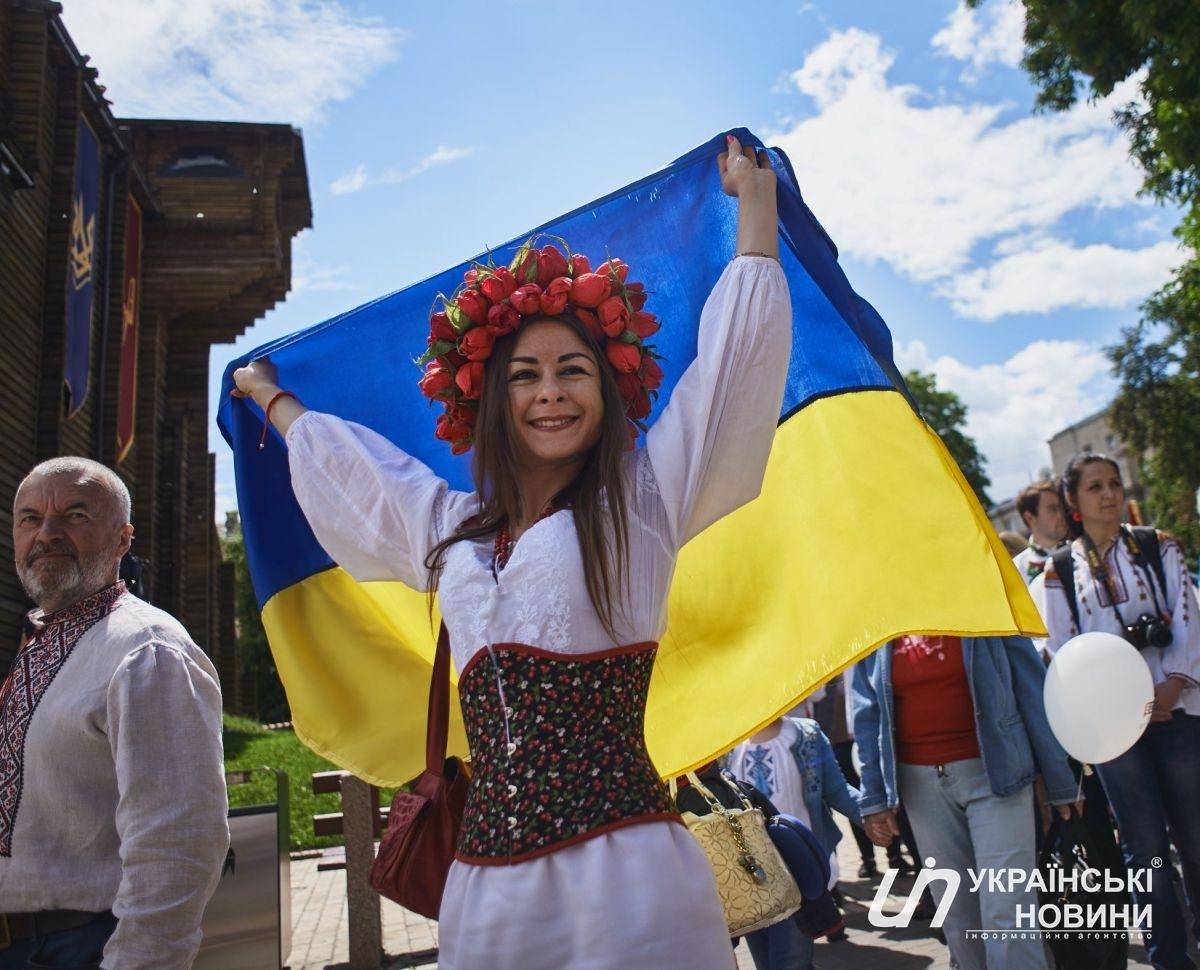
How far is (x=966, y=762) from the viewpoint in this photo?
4.20 metres

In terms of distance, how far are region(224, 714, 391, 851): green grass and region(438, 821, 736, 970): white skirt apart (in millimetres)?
7274

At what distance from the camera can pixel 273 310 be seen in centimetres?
1845

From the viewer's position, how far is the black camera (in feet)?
15.6

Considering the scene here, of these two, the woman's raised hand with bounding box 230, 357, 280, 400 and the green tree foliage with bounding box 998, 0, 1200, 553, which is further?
the green tree foliage with bounding box 998, 0, 1200, 553

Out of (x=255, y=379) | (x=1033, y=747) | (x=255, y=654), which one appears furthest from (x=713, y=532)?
(x=255, y=654)

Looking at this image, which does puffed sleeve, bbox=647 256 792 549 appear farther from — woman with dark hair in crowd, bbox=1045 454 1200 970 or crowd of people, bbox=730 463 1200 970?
woman with dark hair in crowd, bbox=1045 454 1200 970

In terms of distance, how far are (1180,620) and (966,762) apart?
1.40 meters

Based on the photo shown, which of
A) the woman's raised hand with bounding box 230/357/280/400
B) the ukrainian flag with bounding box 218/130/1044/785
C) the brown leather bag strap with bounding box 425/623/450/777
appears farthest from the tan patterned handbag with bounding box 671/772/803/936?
the woman's raised hand with bounding box 230/357/280/400

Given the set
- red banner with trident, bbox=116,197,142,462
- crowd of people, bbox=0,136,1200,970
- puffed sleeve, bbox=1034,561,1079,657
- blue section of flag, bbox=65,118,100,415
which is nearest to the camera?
crowd of people, bbox=0,136,1200,970

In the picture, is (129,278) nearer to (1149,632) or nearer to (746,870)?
(1149,632)

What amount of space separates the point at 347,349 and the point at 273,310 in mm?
16229

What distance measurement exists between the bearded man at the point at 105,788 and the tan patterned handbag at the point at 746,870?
1.27 m

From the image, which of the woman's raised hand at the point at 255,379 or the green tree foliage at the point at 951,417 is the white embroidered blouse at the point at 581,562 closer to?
the woman's raised hand at the point at 255,379

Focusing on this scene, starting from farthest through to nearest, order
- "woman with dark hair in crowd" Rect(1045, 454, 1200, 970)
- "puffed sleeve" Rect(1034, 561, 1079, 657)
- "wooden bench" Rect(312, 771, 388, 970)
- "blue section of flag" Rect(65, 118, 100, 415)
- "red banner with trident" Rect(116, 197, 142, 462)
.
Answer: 1. "red banner with trident" Rect(116, 197, 142, 462)
2. "blue section of flag" Rect(65, 118, 100, 415)
3. "wooden bench" Rect(312, 771, 388, 970)
4. "puffed sleeve" Rect(1034, 561, 1079, 657)
5. "woman with dark hair in crowd" Rect(1045, 454, 1200, 970)
